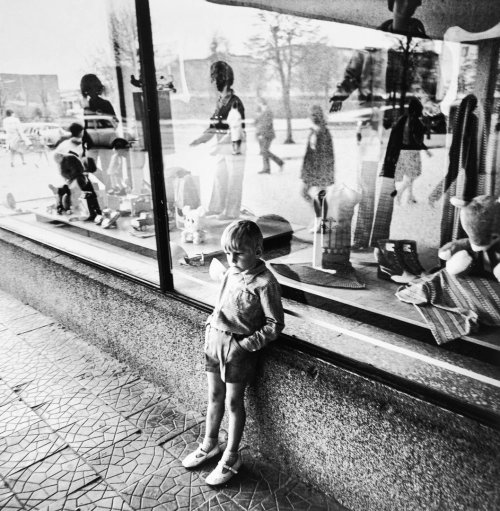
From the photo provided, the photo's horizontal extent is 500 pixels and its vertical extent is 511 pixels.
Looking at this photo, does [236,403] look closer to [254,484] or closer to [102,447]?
[254,484]

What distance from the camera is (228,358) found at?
242cm

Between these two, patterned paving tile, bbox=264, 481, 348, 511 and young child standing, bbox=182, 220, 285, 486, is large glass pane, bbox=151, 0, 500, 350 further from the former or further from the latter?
patterned paving tile, bbox=264, 481, 348, 511

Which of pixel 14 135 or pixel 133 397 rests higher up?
pixel 14 135

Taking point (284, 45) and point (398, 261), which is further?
point (284, 45)

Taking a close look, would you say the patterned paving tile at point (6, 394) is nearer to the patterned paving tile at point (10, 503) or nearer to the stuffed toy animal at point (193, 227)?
Result: the patterned paving tile at point (10, 503)

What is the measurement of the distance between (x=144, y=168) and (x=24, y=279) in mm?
1725

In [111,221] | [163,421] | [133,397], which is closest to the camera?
[163,421]

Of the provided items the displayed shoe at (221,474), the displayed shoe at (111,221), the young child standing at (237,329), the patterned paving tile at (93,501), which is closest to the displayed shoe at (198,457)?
the young child standing at (237,329)

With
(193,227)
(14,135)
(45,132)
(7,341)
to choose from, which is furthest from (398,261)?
(14,135)

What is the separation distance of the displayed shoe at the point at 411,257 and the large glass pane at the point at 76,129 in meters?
1.94

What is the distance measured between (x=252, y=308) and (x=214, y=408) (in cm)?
65

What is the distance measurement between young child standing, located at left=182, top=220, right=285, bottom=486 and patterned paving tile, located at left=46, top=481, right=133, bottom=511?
380 millimetres

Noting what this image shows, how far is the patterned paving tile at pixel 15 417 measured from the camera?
9.98 ft

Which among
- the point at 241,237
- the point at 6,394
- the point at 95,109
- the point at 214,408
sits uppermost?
the point at 95,109
